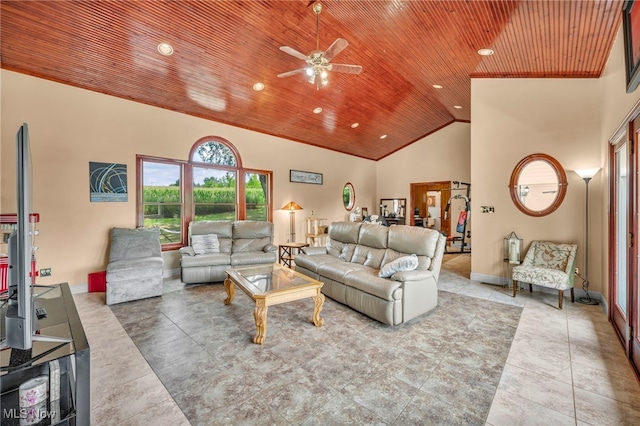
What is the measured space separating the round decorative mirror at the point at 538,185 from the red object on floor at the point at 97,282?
267 inches

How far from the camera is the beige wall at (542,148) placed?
3.87 meters

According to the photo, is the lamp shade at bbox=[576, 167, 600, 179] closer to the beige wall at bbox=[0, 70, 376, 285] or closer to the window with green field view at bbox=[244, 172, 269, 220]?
the window with green field view at bbox=[244, 172, 269, 220]

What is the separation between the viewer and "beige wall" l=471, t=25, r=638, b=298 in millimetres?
3873

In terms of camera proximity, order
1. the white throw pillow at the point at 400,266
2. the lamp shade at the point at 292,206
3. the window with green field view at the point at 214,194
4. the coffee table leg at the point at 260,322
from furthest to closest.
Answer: the lamp shade at the point at 292,206, the window with green field view at the point at 214,194, the white throw pillow at the point at 400,266, the coffee table leg at the point at 260,322

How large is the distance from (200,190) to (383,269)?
13.9 ft

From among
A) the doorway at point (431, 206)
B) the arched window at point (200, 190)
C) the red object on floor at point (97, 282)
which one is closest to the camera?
the red object on floor at point (97, 282)

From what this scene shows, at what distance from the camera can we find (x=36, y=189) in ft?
13.1

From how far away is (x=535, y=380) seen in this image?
214cm

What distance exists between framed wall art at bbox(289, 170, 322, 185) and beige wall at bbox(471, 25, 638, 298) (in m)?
4.15

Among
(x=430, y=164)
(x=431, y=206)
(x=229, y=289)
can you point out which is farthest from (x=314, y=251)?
(x=431, y=206)

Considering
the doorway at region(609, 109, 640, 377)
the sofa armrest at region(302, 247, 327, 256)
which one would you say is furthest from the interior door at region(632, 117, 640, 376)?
the sofa armrest at region(302, 247, 327, 256)

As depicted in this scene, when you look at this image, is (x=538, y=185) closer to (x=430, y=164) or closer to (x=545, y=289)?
(x=545, y=289)

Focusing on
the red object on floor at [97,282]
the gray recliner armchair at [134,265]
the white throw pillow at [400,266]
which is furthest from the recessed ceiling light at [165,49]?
the white throw pillow at [400,266]

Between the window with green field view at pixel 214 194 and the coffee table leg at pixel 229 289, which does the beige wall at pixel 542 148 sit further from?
the window with green field view at pixel 214 194
